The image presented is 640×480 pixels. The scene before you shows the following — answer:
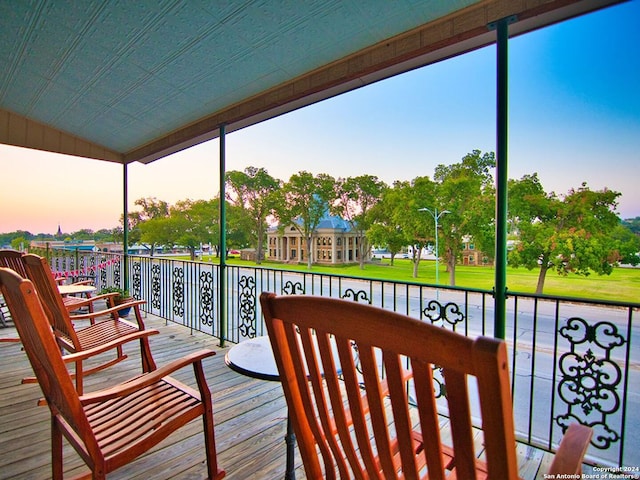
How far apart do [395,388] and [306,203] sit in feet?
21.5

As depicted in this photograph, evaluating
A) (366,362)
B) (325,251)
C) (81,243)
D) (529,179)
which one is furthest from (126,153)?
(529,179)

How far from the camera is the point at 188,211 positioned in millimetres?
9867

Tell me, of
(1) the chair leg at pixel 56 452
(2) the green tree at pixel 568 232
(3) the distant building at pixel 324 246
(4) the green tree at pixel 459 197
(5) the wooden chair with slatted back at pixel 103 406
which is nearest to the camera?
(5) the wooden chair with slatted back at pixel 103 406

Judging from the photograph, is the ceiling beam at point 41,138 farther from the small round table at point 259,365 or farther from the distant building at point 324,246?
the small round table at point 259,365

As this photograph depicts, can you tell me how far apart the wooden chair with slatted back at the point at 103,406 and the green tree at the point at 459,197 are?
403 cm

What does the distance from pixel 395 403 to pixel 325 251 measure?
4.72 meters

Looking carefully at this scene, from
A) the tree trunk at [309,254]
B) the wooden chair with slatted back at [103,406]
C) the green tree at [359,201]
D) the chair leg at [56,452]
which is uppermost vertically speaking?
the green tree at [359,201]

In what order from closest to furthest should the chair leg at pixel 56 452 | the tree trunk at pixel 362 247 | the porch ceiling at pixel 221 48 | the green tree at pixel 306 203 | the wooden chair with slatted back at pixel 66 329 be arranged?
the chair leg at pixel 56 452 < the porch ceiling at pixel 221 48 < the wooden chair with slatted back at pixel 66 329 < the tree trunk at pixel 362 247 < the green tree at pixel 306 203

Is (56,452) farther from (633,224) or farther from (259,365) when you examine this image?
(633,224)

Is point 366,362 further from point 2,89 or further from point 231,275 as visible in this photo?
point 2,89

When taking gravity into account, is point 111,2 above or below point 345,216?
above

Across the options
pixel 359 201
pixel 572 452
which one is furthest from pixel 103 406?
pixel 359 201

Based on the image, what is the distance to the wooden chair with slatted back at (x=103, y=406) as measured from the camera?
3.82 ft

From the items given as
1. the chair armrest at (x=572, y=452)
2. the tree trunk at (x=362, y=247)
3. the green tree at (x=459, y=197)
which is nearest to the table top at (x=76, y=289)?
the tree trunk at (x=362, y=247)
